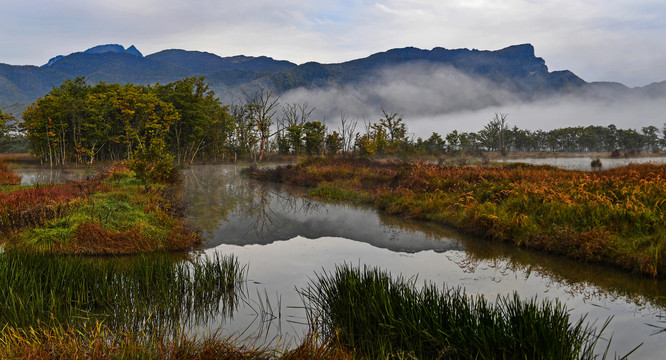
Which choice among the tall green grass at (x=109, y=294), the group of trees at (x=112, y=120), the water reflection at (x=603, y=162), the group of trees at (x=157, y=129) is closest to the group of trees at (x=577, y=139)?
the group of trees at (x=157, y=129)

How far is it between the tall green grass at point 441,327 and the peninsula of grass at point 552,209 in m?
5.22

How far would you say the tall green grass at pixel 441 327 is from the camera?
3.41 m

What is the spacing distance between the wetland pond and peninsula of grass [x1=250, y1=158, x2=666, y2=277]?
40 cm

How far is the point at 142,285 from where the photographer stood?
5.85 meters

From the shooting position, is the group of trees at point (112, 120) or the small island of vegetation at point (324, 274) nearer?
the small island of vegetation at point (324, 274)

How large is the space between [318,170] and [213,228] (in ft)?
43.7

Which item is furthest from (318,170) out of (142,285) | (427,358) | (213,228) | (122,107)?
(122,107)

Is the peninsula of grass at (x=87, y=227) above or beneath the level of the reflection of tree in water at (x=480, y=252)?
above

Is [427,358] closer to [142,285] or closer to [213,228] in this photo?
[142,285]

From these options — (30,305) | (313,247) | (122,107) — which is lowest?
(313,247)

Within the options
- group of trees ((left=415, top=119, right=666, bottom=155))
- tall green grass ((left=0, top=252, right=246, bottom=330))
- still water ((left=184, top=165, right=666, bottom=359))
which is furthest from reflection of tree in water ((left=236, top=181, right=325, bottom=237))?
group of trees ((left=415, top=119, right=666, bottom=155))

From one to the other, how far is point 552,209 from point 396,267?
504 cm

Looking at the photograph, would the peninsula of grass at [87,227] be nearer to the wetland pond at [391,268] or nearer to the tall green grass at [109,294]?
the wetland pond at [391,268]

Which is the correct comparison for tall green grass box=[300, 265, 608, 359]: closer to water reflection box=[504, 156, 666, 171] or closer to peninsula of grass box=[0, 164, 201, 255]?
peninsula of grass box=[0, 164, 201, 255]
